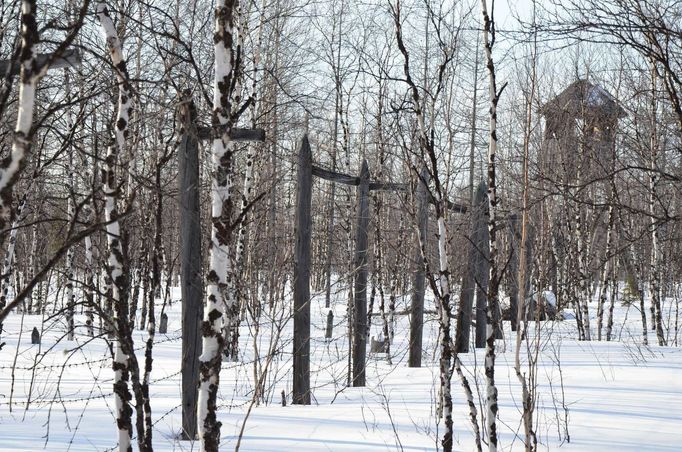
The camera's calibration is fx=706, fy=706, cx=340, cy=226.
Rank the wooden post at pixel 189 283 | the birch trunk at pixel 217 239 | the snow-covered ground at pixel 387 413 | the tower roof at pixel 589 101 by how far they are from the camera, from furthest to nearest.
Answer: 1. the tower roof at pixel 589 101
2. the wooden post at pixel 189 283
3. the snow-covered ground at pixel 387 413
4. the birch trunk at pixel 217 239

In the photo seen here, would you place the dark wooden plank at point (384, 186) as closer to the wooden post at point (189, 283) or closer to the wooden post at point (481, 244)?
the wooden post at point (481, 244)

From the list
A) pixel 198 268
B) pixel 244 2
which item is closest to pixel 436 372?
pixel 198 268

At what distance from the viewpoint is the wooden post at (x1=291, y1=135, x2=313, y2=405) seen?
20.4ft

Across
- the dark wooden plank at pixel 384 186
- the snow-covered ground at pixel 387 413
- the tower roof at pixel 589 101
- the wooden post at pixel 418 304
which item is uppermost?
the tower roof at pixel 589 101

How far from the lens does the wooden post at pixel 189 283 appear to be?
196 inches

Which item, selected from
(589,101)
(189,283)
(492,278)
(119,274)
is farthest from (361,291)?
(589,101)

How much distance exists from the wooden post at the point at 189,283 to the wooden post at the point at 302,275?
4.16 ft

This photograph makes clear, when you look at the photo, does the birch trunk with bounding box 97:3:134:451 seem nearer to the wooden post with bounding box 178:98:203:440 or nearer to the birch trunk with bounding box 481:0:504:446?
the wooden post with bounding box 178:98:203:440

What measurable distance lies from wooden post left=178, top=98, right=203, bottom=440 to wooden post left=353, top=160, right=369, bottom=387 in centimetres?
227

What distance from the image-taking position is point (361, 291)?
278 inches

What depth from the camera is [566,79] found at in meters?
17.5

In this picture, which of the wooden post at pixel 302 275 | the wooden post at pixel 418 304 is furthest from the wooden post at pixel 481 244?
the wooden post at pixel 302 275

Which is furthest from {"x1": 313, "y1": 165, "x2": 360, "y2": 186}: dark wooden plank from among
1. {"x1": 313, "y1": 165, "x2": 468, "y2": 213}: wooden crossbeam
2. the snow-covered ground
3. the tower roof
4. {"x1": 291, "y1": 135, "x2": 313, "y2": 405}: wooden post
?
the tower roof

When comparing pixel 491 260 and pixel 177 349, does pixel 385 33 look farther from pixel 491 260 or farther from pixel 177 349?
pixel 491 260
